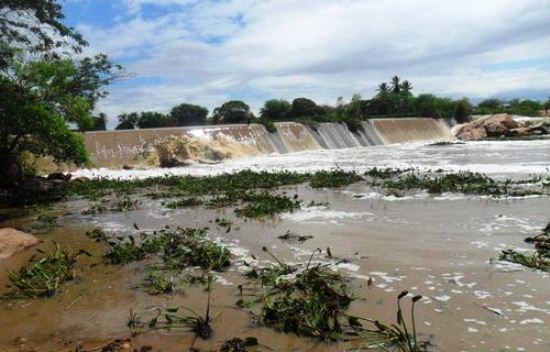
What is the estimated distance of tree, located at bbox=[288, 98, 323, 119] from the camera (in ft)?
202

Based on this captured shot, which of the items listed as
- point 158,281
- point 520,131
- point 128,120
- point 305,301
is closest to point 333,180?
point 158,281

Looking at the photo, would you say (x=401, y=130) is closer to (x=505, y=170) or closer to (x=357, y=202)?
(x=505, y=170)

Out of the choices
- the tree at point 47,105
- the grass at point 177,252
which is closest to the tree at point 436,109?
the tree at point 47,105

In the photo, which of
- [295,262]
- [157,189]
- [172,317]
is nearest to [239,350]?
[172,317]

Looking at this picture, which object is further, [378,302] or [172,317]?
[378,302]

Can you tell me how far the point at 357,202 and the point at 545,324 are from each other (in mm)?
6896

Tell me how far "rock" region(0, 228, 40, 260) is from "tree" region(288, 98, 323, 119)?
53941 mm

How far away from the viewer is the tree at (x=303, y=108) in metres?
61.4

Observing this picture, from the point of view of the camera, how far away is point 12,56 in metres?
12.3

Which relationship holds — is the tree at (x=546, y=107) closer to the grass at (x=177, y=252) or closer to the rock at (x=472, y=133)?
the rock at (x=472, y=133)

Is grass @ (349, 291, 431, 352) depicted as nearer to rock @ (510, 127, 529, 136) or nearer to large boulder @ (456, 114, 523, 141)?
large boulder @ (456, 114, 523, 141)

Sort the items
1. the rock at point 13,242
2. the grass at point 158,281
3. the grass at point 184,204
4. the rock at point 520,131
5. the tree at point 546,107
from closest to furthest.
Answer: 1. the grass at point 158,281
2. the rock at point 13,242
3. the grass at point 184,204
4. the rock at point 520,131
5. the tree at point 546,107

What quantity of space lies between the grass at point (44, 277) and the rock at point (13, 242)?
1.08 metres

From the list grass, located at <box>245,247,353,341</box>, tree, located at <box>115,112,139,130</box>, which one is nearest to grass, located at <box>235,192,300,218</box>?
grass, located at <box>245,247,353,341</box>
